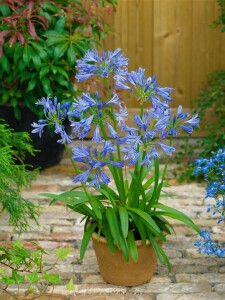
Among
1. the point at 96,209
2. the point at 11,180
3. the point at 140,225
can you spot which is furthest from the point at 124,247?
the point at 11,180

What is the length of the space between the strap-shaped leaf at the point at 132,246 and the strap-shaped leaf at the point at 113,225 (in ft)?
0.23

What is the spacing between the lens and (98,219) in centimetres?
445

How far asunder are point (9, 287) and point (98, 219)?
0.64m

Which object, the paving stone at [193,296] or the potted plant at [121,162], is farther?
the paving stone at [193,296]

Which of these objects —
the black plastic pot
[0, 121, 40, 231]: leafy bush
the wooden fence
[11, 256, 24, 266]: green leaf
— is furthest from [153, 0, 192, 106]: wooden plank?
[11, 256, 24, 266]: green leaf

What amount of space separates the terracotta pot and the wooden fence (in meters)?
3.27

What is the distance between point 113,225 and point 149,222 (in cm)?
20

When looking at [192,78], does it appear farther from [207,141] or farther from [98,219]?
[98,219]

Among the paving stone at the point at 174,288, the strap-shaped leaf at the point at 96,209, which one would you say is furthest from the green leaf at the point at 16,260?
the paving stone at the point at 174,288

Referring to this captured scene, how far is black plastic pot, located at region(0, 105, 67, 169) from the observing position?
21.1 ft

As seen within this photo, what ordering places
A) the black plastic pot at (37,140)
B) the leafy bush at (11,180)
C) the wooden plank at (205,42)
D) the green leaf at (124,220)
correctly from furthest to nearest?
the wooden plank at (205,42), the black plastic pot at (37,140), the leafy bush at (11,180), the green leaf at (124,220)

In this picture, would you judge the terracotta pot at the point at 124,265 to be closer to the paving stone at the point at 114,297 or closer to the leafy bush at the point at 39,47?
the paving stone at the point at 114,297

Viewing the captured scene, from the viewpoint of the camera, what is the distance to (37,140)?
654cm

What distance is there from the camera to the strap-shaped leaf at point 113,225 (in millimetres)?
4328
